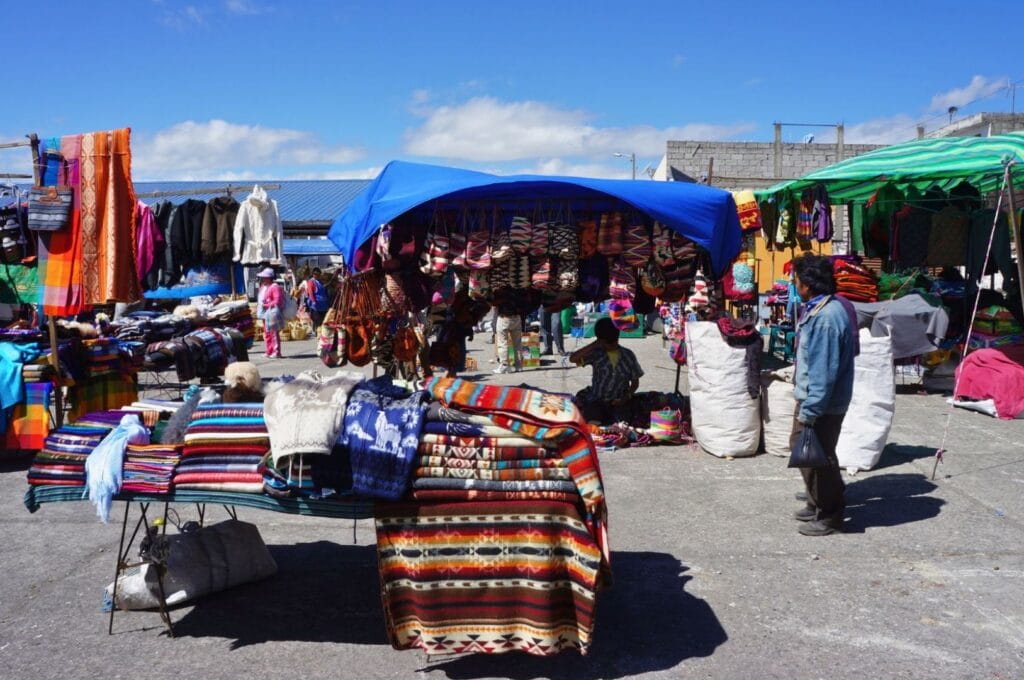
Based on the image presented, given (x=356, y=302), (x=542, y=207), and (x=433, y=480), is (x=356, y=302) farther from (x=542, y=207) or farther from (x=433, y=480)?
(x=433, y=480)

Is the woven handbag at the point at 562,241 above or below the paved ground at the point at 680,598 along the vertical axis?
above

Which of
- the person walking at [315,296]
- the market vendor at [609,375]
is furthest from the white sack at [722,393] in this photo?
the person walking at [315,296]

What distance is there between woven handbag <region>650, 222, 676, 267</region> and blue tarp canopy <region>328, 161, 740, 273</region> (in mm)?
237

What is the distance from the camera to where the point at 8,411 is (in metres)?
7.15

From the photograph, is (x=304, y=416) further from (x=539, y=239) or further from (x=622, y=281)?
(x=622, y=281)

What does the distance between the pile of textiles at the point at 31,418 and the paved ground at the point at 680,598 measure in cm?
88

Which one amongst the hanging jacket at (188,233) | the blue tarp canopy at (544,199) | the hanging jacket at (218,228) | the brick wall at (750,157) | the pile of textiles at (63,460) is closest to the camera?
the pile of textiles at (63,460)

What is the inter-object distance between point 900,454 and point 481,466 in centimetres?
535

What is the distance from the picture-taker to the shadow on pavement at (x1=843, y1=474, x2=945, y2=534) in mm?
5578

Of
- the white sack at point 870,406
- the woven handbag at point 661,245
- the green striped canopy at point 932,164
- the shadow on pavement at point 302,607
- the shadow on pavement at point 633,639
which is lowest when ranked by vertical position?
the shadow on pavement at point 633,639

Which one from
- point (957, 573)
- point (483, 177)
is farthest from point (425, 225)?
point (957, 573)

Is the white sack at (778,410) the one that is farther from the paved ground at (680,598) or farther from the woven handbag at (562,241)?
the woven handbag at (562,241)

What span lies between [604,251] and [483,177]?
110 centimetres

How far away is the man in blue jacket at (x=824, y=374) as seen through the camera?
502cm
